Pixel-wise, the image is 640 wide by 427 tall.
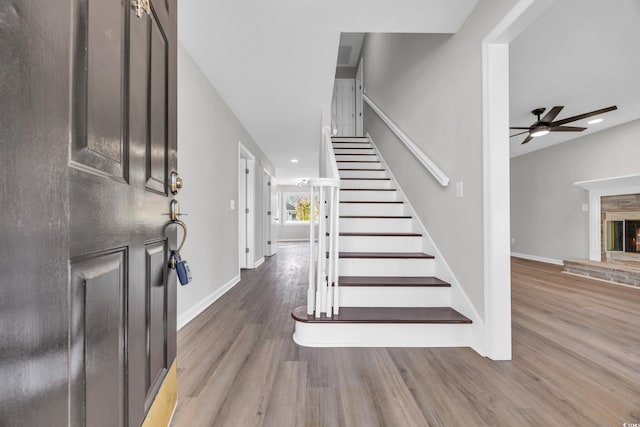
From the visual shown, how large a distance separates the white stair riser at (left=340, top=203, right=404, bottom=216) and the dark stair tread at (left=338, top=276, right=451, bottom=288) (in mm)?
1015

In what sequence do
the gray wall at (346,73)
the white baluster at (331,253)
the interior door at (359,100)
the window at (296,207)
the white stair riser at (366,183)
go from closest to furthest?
1. the white baluster at (331,253)
2. the white stair riser at (366,183)
3. the interior door at (359,100)
4. the gray wall at (346,73)
5. the window at (296,207)

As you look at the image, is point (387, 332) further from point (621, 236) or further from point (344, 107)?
point (344, 107)

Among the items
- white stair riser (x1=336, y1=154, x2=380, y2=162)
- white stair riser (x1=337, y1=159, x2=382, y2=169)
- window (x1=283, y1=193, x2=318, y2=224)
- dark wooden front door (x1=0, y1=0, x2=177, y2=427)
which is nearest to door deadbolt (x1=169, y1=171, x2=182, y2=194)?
dark wooden front door (x1=0, y1=0, x2=177, y2=427)

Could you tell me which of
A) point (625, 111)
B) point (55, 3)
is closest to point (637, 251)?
point (625, 111)

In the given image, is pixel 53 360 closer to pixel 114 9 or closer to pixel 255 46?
pixel 114 9

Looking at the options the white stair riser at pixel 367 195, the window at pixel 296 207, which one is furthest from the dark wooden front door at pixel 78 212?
the window at pixel 296 207

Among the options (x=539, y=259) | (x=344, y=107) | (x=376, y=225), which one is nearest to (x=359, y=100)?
(x=344, y=107)

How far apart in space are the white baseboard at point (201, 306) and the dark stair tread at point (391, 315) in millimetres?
913

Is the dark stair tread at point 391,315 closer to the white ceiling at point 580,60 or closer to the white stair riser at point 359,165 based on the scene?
the white ceiling at point 580,60

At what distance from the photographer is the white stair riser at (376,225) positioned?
3.10 meters

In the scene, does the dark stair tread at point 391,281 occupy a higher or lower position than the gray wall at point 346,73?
lower

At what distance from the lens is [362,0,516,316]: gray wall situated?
77.6 inches

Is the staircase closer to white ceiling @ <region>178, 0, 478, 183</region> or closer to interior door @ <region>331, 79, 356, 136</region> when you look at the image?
white ceiling @ <region>178, 0, 478, 183</region>

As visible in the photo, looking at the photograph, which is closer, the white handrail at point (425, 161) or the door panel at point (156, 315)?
the door panel at point (156, 315)
